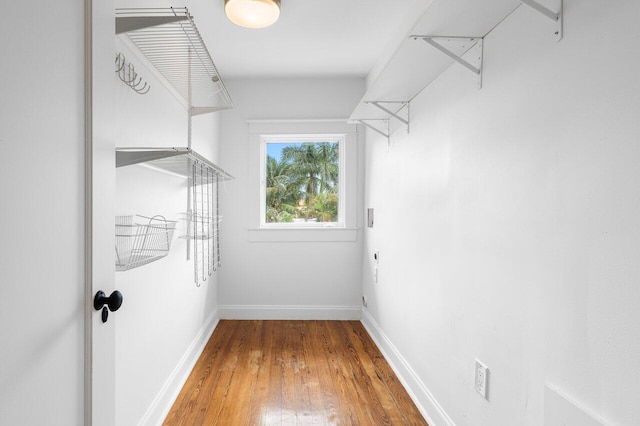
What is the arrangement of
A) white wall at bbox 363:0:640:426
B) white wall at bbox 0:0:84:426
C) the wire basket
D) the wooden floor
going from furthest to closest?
the wooden floor → the wire basket → white wall at bbox 363:0:640:426 → white wall at bbox 0:0:84:426

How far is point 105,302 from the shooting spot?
0.87 meters

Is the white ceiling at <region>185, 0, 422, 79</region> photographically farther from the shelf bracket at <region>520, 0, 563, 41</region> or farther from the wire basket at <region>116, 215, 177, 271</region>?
the wire basket at <region>116, 215, 177, 271</region>

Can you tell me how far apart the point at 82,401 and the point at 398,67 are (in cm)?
166

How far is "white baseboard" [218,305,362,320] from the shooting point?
3.37m

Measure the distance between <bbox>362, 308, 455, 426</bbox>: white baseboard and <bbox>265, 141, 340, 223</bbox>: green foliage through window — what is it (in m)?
1.19

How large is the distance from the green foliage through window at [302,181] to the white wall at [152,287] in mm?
1095

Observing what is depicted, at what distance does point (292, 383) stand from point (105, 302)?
1.64 metres

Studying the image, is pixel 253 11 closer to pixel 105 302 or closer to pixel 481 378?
pixel 105 302

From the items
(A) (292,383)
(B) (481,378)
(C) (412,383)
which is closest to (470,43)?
(B) (481,378)

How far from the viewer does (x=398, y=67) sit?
1652 millimetres

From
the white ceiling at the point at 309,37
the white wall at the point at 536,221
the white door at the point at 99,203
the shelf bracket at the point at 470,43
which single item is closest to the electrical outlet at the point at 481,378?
the white wall at the point at 536,221

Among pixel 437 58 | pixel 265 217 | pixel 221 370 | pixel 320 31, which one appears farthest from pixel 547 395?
pixel 265 217

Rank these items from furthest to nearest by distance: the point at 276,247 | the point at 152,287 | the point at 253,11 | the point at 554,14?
the point at 276,247 < the point at 253,11 < the point at 152,287 < the point at 554,14

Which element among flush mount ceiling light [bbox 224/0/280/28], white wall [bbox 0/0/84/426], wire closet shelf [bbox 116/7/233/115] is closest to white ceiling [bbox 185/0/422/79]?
flush mount ceiling light [bbox 224/0/280/28]
